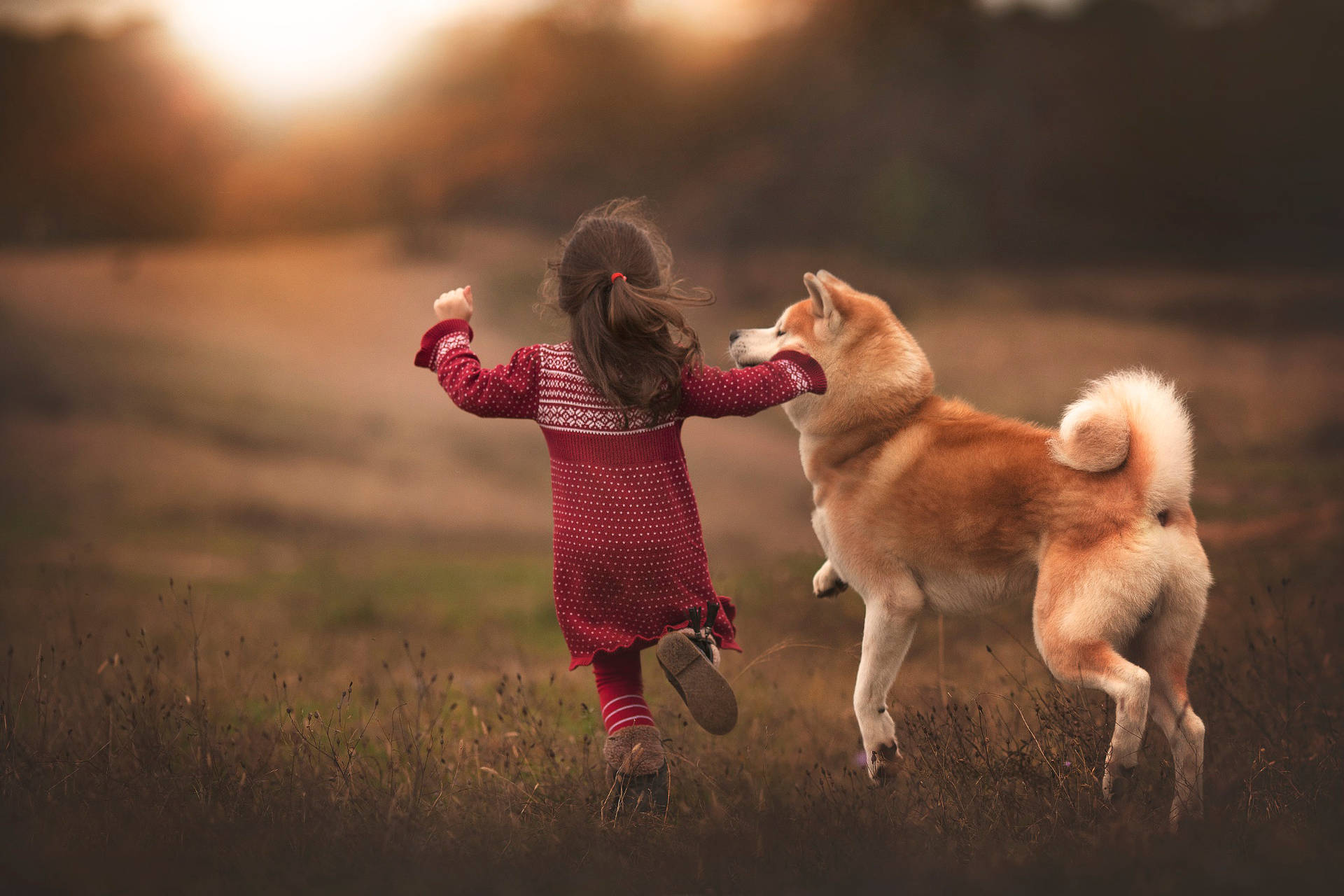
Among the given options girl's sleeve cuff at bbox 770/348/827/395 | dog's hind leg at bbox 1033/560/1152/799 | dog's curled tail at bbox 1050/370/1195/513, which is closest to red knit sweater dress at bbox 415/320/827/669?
girl's sleeve cuff at bbox 770/348/827/395

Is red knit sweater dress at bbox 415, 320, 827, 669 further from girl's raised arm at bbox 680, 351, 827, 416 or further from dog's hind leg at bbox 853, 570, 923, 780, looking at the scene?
dog's hind leg at bbox 853, 570, 923, 780

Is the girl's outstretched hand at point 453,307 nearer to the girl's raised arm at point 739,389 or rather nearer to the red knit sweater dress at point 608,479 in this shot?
the red knit sweater dress at point 608,479

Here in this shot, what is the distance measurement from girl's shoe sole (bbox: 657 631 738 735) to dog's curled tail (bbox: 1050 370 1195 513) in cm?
144

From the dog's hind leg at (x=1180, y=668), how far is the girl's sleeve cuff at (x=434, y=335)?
8.59 feet

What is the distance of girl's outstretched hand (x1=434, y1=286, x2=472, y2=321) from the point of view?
11.8 ft

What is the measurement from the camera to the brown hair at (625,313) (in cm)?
330

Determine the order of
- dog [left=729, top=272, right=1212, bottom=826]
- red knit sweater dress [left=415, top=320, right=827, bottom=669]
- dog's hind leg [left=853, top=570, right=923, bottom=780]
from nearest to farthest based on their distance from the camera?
dog [left=729, top=272, right=1212, bottom=826] → red knit sweater dress [left=415, top=320, right=827, bottom=669] → dog's hind leg [left=853, top=570, right=923, bottom=780]

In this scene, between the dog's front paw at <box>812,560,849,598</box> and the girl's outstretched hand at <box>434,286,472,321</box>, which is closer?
the girl's outstretched hand at <box>434,286,472,321</box>

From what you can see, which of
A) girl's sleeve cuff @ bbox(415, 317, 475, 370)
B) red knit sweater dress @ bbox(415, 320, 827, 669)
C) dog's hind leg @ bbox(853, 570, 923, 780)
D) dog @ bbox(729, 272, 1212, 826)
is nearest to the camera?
dog @ bbox(729, 272, 1212, 826)

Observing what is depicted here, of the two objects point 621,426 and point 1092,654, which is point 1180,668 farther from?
point 621,426

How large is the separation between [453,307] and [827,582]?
6.07 ft

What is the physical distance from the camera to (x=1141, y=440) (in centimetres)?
339

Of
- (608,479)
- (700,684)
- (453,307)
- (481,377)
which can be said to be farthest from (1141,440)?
(453,307)

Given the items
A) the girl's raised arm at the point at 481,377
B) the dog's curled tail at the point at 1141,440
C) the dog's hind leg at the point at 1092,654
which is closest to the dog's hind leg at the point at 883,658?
the dog's hind leg at the point at 1092,654
